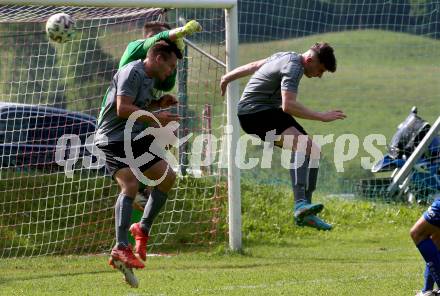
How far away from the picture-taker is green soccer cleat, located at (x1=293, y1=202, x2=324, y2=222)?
10.3m

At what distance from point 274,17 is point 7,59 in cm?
430

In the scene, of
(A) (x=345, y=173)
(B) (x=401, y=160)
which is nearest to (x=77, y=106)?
(B) (x=401, y=160)

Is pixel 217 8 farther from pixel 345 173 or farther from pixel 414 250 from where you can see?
pixel 345 173

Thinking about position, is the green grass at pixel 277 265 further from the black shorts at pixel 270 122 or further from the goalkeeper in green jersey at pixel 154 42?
the black shorts at pixel 270 122

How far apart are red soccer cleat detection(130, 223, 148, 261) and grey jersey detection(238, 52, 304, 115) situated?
1973mm

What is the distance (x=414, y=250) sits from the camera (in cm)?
1306

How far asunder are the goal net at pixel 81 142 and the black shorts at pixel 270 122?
2178 mm

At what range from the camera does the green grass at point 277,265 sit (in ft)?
31.3

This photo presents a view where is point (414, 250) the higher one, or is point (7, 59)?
point (7, 59)

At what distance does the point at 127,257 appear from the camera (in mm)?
8766

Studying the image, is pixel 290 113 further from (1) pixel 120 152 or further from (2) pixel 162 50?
(1) pixel 120 152

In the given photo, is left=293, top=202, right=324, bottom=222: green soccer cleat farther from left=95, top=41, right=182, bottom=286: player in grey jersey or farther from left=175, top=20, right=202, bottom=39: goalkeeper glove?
left=175, top=20, right=202, bottom=39: goalkeeper glove

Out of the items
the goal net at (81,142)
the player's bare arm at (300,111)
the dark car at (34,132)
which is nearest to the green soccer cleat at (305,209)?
the player's bare arm at (300,111)

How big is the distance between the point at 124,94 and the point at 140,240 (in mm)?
1321
